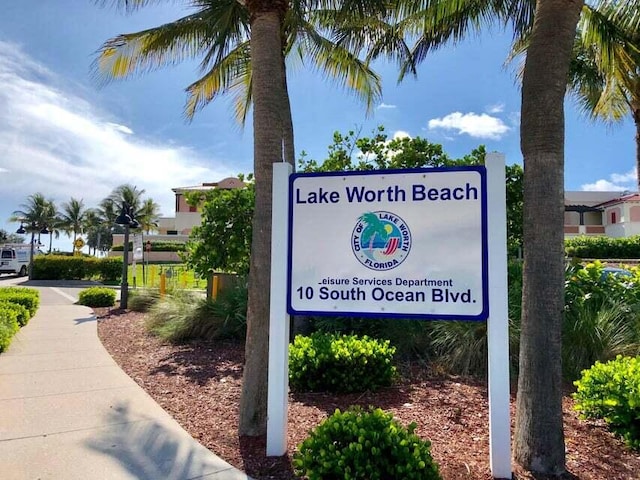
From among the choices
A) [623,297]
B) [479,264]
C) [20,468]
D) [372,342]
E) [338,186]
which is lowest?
[20,468]

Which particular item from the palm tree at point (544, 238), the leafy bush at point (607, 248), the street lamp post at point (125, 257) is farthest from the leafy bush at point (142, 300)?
the leafy bush at point (607, 248)

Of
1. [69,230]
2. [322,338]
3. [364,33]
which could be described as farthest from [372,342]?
[69,230]

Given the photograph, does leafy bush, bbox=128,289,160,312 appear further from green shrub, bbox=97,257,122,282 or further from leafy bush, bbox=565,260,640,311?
green shrub, bbox=97,257,122,282

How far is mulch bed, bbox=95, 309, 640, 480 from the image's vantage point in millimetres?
3602

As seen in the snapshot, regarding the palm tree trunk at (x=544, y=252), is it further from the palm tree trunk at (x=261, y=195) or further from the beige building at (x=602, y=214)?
the beige building at (x=602, y=214)

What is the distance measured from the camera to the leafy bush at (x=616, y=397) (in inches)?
152

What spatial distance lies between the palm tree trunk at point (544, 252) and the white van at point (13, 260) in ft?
130

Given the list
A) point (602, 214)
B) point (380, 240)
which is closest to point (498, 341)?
point (380, 240)

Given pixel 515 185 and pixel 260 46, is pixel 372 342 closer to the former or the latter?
pixel 260 46

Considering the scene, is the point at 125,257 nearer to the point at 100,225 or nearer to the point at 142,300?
the point at 142,300

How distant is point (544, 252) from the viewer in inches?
137

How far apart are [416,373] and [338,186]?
11.0 ft

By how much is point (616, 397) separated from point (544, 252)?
5.15 ft

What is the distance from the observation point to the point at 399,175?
372 cm
